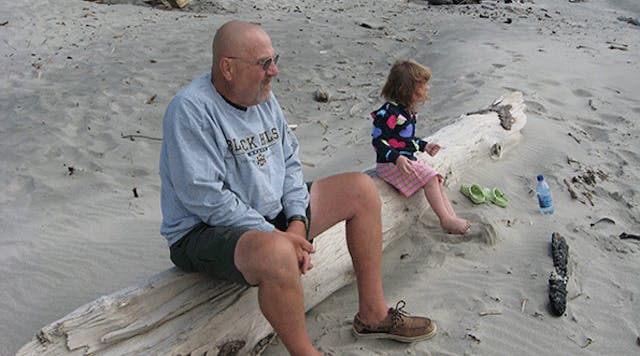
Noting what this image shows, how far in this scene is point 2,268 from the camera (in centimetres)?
461

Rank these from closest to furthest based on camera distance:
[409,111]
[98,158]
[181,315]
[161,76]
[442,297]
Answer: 1. [181,315]
2. [442,297]
3. [409,111]
4. [98,158]
5. [161,76]

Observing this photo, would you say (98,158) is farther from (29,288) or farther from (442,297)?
(442,297)

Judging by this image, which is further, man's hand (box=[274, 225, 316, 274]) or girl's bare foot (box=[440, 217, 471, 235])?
girl's bare foot (box=[440, 217, 471, 235])

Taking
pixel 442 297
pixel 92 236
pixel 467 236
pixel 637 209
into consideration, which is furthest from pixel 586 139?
pixel 92 236

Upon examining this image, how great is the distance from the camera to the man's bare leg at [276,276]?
2.57 metres

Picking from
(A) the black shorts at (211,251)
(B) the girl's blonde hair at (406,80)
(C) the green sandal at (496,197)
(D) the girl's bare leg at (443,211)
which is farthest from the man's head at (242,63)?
(C) the green sandal at (496,197)

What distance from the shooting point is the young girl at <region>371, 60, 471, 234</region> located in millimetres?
4055

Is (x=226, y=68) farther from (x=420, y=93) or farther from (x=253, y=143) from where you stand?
(x=420, y=93)

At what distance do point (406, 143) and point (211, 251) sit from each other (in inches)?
77.7

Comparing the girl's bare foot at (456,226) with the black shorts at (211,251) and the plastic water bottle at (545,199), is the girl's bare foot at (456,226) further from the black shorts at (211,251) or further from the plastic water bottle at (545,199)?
the black shorts at (211,251)

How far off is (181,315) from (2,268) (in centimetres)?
250

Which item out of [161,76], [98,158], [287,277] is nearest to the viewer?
[287,277]

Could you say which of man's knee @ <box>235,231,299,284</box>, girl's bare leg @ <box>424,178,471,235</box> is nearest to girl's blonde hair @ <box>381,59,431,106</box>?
girl's bare leg @ <box>424,178,471,235</box>

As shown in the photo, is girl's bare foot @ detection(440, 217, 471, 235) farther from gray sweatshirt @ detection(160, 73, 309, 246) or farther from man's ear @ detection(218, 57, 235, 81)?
man's ear @ detection(218, 57, 235, 81)
